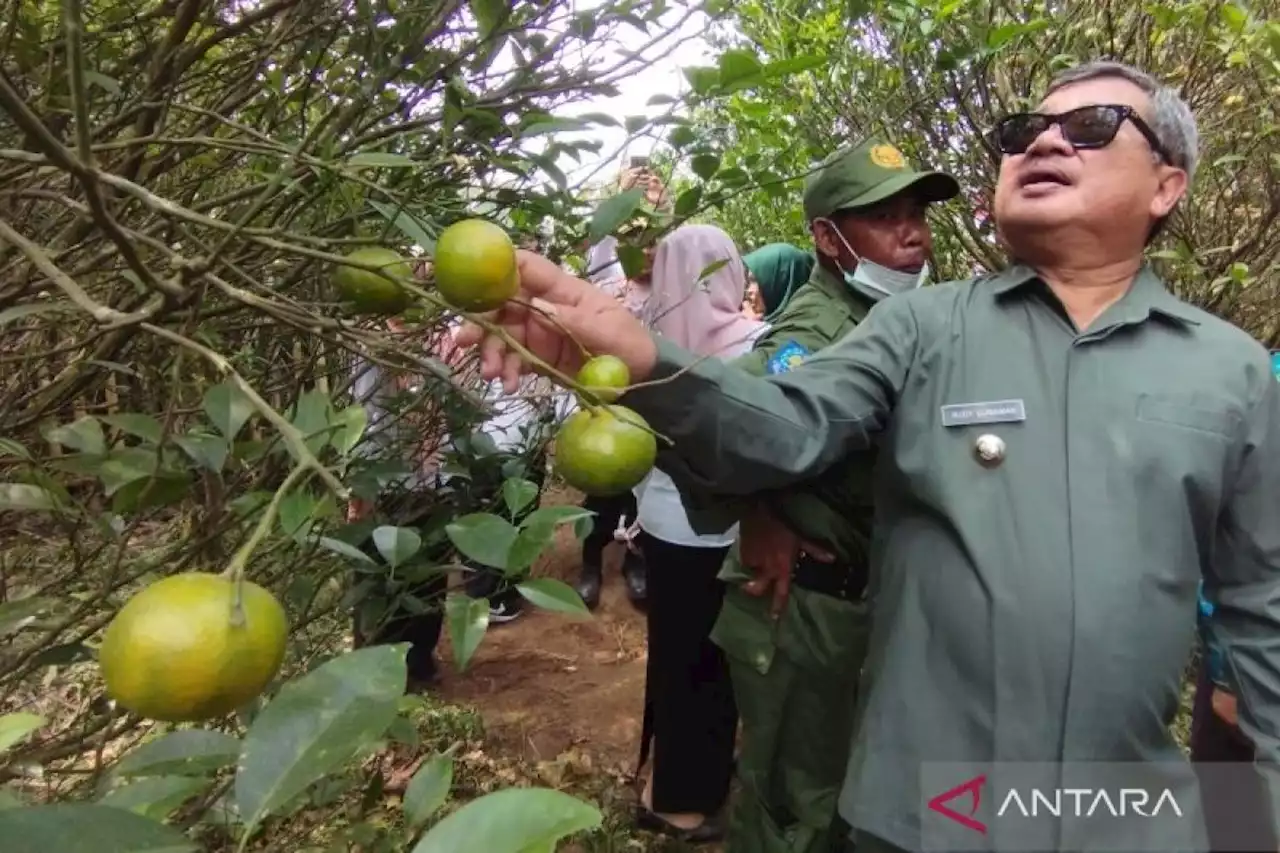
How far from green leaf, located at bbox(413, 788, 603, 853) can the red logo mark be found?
90cm

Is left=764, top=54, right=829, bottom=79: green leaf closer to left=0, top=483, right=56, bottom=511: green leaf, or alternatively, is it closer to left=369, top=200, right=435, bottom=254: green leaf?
left=369, top=200, right=435, bottom=254: green leaf

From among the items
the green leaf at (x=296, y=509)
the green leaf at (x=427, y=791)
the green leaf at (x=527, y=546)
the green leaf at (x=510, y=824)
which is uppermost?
the green leaf at (x=296, y=509)

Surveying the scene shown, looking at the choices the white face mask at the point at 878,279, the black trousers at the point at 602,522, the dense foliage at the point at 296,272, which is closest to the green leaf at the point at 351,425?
the dense foliage at the point at 296,272

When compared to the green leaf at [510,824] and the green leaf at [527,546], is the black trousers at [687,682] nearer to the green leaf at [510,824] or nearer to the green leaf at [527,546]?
the green leaf at [527,546]

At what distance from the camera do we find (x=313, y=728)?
0.64m

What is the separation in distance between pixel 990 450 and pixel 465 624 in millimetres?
776

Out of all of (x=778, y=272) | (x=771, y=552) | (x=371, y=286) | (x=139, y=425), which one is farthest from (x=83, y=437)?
(x=778, y=272)

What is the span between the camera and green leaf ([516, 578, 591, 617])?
0.99m

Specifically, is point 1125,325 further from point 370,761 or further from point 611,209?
point 370,761

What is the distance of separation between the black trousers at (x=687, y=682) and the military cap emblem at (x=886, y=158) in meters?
1.10

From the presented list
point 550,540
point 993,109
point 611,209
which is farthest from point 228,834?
point 993,109

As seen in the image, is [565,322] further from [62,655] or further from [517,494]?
[62,655]

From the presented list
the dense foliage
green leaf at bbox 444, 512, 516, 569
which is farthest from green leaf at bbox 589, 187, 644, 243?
green leaf at bbox 444, 512, 516, 569

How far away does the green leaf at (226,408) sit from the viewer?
912mm
